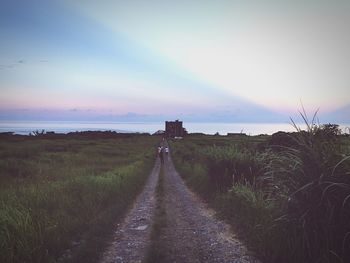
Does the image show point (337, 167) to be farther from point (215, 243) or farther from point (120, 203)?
point (120, 203)

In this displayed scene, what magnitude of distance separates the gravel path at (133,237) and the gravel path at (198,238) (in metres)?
0.56

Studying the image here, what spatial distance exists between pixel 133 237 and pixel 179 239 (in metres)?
1.23

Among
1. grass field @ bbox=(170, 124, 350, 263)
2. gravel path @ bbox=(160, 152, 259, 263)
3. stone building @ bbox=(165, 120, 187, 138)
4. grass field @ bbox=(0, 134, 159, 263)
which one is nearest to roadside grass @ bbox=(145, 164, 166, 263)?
gravel path @ bbox=(160, 152, 259, 263)

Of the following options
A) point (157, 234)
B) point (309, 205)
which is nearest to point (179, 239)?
point (157, 234)

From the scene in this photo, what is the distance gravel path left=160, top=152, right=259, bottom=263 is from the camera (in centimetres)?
755

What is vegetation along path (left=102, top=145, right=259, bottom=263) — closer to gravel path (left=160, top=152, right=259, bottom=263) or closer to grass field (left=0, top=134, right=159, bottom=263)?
gravel path (left=160, top=152, right=259, bottom=263)

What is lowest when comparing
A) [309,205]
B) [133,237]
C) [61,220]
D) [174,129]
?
[133,237]

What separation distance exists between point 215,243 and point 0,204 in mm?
5749

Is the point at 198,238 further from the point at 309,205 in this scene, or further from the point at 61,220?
the point at 61,220

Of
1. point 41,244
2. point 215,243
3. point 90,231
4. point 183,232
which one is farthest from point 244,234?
point 41,244

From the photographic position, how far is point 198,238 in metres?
9.03

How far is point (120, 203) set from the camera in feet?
44.3

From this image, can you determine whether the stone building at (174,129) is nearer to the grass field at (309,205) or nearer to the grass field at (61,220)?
the grass field at (61,220)

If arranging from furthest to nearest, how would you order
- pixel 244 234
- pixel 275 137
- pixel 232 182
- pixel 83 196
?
pixel 275 137, pixel 232 182, pixel 83 196, pixel 244 234
